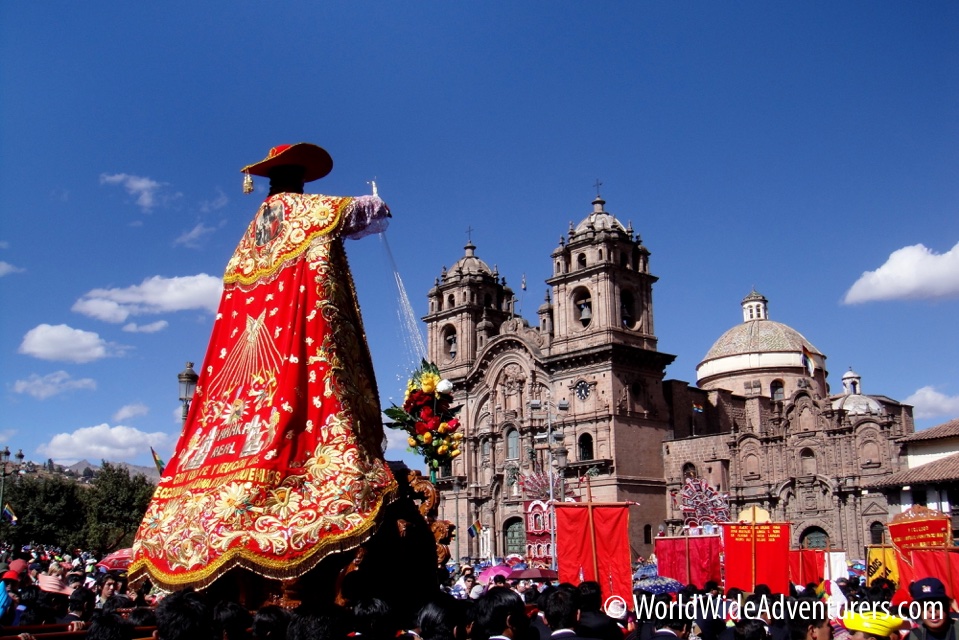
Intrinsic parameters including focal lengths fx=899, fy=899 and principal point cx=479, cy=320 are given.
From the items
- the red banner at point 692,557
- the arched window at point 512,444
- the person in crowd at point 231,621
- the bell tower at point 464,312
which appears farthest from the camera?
the bell tower at point 464,312

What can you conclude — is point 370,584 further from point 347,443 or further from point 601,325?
point 601,325

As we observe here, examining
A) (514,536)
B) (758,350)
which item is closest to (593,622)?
(514,536)

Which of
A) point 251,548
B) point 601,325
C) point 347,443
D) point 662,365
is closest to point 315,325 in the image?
point 347,443

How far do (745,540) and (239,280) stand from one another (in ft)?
31.9

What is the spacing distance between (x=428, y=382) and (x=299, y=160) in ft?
12.5

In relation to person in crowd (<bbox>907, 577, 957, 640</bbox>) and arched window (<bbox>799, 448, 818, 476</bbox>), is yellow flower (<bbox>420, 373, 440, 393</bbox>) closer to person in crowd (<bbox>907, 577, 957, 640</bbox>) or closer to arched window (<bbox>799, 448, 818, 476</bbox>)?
person in crowd (<bbox>907, 577, 957, 640</bbox>)

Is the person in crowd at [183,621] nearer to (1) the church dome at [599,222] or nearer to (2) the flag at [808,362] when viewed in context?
(1) the church dome at [599,222]

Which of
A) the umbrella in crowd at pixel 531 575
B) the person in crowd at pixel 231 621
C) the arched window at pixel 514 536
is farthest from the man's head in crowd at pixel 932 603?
the arched window at pixel 514 536

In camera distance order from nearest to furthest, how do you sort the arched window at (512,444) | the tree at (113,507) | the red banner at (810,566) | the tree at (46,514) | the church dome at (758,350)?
the red banner at (810,566) → the tree at (113,507) → the tree at (46,514) → the arched window at (512,444) → the church dome at (758,350)

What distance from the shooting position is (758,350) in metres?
56.9

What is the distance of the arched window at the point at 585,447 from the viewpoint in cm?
4503

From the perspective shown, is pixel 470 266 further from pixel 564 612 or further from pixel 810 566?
pixel 564 612

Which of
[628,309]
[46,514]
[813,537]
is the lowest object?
[813,537]

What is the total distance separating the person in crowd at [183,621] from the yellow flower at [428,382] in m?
7.61
